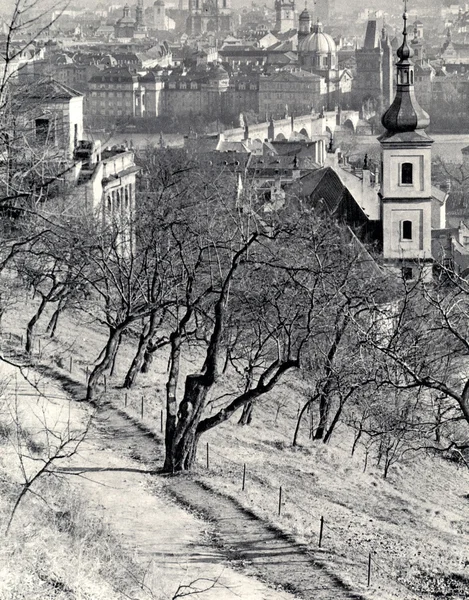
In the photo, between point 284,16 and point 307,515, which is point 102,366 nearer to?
point 307,515

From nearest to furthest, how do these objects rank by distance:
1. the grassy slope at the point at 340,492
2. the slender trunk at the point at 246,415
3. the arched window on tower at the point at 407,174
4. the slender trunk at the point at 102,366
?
1. the grassy slope at the point at 340,492
2. the slender trunk at the point at 102,366
3. the slender trunk at the point at 246,415
4. the arched window on tower at the point at 407,174

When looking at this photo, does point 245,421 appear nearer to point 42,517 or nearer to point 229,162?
point 42,517

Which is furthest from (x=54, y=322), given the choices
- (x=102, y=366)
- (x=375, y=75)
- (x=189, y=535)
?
(x=375, y=75)

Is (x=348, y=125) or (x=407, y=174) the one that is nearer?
(x=407, y=174)

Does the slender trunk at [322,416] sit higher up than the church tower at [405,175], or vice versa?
the church tower at [405,175]

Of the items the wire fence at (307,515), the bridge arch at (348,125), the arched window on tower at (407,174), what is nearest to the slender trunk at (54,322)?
the wire fence at (307,515)

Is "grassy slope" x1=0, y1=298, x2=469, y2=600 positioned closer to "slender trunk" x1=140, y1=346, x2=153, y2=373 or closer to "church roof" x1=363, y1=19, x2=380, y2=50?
"slender trunk" x1=140, y1=346, x2=153, y2=373

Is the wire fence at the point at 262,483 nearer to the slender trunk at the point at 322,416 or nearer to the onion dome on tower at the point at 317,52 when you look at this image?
the slender trunk at the point at 322,416

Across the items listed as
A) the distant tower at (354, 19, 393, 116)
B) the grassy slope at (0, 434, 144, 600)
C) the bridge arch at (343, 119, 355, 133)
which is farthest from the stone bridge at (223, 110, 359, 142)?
the grassy slope at (0, 434, 144, 600)
